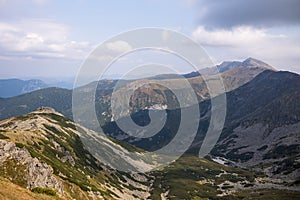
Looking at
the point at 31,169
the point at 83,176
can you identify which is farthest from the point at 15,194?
the point at 83,176

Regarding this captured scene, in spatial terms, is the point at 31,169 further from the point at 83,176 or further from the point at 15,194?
the point at 15,194

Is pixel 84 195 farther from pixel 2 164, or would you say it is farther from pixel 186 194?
pixel 186 194

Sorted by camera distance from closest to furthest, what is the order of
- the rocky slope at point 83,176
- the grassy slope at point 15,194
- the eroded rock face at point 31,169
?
the grassy slope at point 15,194 → the eroded rock face at point 31,169 → the rocky slope at point 83,176

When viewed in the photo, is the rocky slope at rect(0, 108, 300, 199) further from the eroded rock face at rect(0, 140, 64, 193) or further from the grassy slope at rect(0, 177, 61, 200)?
the grassy slope at rect(0, 177, 61, 200)

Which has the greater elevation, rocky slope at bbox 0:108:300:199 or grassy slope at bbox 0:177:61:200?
grassy slope at bbox 0:177:61:200

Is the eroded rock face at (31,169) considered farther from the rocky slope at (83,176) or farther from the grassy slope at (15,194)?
the grassy slope at (15,194)

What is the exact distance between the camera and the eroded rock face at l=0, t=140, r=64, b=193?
7075 centimetres

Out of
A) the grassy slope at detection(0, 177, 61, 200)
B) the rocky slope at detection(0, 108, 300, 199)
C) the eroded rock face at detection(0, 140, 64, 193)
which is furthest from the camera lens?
the rocky slope at detection(0, 108, 300, 199)

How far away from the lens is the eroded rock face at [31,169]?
70750mm

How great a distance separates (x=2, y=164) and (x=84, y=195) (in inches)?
861

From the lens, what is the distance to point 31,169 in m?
72.9

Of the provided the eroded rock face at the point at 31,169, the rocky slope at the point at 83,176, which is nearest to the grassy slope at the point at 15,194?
the rocky slope at the point at 83,176

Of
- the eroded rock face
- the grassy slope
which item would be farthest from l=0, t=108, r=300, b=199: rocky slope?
the grassy slope

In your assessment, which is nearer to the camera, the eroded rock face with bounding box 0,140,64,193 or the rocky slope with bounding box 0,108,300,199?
the eroded rock face with bounding box 0,140,64,193
